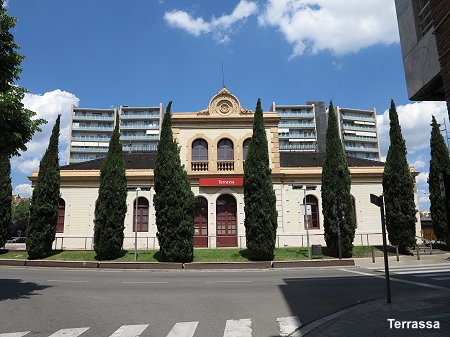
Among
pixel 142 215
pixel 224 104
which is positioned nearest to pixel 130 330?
pixel 142 215

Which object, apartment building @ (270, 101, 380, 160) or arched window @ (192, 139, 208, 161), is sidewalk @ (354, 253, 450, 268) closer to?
arched window @ (192, 139, 208, 161)

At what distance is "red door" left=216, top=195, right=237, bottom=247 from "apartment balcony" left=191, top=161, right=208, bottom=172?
2713 mm

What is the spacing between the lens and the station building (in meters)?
27.5

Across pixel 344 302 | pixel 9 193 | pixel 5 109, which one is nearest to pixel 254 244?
pixel 344 302

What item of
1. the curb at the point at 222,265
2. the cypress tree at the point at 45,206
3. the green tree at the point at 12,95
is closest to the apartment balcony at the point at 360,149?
the curb at the point at 222,265

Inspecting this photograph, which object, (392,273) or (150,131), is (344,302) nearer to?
(392,273)

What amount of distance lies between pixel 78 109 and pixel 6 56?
98.6 m

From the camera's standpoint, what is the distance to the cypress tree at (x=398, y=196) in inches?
959

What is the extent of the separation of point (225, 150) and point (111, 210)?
34.5 ft

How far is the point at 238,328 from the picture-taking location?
7.60m

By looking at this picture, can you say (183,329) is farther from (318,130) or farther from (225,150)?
(318,130)

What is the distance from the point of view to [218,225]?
90.6 ft

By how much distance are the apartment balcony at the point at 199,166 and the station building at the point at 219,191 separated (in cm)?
2

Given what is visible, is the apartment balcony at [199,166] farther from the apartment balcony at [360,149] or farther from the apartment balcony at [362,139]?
the apartment balcony at [362,139]
